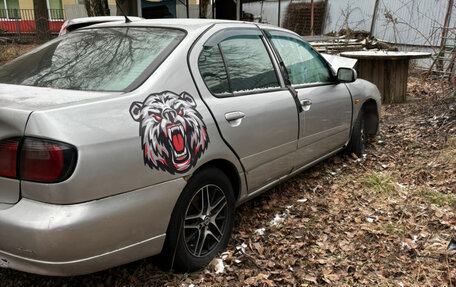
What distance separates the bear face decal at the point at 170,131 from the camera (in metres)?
2.26

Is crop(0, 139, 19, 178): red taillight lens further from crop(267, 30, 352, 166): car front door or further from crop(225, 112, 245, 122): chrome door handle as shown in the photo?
crop(267, 30, 352, 166): car front door

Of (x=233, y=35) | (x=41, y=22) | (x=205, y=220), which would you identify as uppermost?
(x=41, y=22)

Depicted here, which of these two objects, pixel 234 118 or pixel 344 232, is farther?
pixel 344 232

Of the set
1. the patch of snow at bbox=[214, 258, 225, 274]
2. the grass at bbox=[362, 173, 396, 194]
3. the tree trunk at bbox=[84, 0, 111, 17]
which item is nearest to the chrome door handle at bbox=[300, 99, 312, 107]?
the grass at bbox=[362, 173, 396, 194]

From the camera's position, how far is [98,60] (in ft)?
8.93

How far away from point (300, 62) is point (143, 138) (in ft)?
7.25

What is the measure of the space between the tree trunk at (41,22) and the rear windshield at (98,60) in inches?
549

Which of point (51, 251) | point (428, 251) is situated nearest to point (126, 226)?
point (51, 251)

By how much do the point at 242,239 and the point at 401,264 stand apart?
1.17m

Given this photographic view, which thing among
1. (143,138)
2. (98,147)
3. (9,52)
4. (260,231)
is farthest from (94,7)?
(98,147)

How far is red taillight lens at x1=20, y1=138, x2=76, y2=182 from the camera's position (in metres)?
1.95

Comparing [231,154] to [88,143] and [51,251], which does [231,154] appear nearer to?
[88,143]

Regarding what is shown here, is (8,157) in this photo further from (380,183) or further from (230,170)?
(380,183)

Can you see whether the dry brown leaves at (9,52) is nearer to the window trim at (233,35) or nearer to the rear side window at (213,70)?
the window trim at (233,35)
